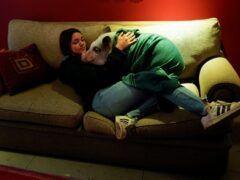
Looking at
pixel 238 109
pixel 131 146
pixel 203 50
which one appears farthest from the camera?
pixel 203 50

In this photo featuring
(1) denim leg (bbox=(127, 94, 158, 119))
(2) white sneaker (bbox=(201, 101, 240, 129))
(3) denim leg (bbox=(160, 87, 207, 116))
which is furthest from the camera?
(1) denim leg (bbox=(127, 94, 158, 119))

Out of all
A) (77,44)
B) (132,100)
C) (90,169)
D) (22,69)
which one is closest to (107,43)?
(77,44)

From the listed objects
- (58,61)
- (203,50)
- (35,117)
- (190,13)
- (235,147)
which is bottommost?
(235,147)

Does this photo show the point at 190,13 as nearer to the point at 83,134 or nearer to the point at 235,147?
the point at 235,147

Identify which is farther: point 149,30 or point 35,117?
point 149,30

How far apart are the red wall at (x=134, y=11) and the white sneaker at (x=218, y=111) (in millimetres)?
1064

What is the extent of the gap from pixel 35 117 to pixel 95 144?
18.4 inches

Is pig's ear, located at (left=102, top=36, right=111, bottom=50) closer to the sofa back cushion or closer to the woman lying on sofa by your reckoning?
the woman lying on sofa

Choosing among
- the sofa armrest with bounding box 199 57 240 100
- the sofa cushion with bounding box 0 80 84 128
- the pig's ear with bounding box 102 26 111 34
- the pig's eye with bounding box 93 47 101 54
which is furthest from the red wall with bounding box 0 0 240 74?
the sofa cushion with bounding box 0 80 84 128

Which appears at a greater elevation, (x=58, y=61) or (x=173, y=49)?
(x=173, y=49)

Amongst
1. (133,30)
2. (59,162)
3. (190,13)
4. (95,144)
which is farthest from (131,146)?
(190,13)

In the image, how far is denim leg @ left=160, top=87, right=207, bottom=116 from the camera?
5.63 feet

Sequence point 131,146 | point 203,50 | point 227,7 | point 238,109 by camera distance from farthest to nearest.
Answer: point 227,7
point 203,50
point 131,146
point 238,109

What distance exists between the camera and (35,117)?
203 cm
